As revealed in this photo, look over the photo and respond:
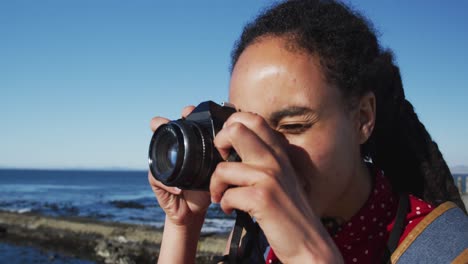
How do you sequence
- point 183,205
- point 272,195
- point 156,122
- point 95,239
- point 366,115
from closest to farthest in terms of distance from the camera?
point 272,195 → point 366,115 → point 156,122 → point 183,205 → point 95,239

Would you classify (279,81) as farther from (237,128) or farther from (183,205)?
(183,205)

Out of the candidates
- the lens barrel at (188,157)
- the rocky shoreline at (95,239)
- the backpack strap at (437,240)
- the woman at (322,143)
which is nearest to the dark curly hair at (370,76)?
the woman at (322,143)

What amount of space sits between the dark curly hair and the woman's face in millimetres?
60

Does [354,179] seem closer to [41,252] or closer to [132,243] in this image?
[132,243]

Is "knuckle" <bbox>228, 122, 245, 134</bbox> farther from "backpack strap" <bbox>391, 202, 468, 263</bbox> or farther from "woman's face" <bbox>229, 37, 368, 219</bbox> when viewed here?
"backpack strap" <bbox>391, 202, 468, 263</bbox>

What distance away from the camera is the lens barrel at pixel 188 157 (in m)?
1.41

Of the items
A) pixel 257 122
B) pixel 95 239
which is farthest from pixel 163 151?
pixel 95 239

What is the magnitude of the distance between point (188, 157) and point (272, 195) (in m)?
0.35

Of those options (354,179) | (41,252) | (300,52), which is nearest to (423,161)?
(354,179)

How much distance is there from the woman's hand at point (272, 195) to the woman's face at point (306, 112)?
0.40 feet

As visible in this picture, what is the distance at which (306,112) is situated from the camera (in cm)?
133

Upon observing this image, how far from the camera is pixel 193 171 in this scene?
1420 millimetres

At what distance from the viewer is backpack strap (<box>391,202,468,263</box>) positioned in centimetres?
126

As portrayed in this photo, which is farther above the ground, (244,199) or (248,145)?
(248,145)
